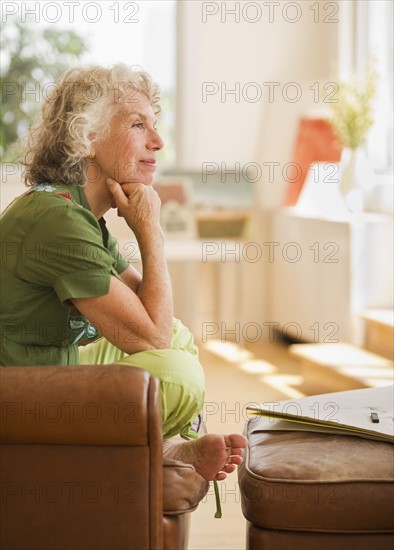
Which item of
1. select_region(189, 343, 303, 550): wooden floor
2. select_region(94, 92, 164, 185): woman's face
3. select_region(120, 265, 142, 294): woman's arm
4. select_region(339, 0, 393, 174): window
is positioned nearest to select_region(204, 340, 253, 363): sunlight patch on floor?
select_region(189, 343, 303, 550): wooden floor

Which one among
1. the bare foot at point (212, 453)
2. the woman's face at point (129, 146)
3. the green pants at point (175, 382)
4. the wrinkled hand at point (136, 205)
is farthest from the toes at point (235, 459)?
the woman's face at point (129, 146)

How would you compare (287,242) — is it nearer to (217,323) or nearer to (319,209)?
(319,209)

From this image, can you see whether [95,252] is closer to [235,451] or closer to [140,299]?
[140,299]

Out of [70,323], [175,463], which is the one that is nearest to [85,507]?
[175,463]

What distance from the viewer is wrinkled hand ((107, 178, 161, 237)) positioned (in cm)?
195

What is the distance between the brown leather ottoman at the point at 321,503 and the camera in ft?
5.55

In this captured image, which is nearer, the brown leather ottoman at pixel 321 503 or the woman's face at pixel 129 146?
the brown leather ottoman at pixel 321 503

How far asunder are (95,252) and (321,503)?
636 mm

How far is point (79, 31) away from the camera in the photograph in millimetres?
5773

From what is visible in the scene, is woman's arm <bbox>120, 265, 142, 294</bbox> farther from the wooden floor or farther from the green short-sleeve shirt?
the wooden floor

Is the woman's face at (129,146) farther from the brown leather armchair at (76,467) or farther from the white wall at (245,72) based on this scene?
the white wall at (245,72)

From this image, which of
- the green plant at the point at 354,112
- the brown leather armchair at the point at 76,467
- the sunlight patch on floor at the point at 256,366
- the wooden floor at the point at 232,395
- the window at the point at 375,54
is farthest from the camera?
the window at the point at 375,54

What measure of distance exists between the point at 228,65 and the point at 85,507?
464cm

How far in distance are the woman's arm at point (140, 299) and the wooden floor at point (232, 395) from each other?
898 millimetres
